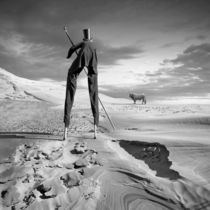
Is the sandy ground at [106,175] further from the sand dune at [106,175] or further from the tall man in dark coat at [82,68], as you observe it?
the tall man in dark coat at [82,68]

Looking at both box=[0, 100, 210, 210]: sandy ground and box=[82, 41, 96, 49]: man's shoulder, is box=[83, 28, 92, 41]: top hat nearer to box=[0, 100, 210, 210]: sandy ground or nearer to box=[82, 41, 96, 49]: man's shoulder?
box=[82, 41, 96, 49]: man's shoulder

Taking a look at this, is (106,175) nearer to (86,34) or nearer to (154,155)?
(154,155)

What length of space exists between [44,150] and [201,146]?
183 centimetres

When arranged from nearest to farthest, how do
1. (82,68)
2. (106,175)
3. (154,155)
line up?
(106,175) < (154,155) < (82,68)

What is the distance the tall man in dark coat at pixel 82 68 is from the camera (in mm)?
3480

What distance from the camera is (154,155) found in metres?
2.58

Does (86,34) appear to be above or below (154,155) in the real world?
above

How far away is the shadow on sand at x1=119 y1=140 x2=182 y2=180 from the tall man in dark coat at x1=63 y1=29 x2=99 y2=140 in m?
0.73

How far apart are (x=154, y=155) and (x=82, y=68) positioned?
1.73 metres

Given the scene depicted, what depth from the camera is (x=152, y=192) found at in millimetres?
1698

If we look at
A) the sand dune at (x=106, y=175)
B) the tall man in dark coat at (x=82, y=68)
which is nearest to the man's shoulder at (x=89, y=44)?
the tall man in dark coat at (x=82, y=68)

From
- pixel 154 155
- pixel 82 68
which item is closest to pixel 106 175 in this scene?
pixel 154 155

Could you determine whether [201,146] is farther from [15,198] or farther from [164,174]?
[15,198]

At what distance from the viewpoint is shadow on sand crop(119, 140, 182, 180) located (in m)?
2.01
